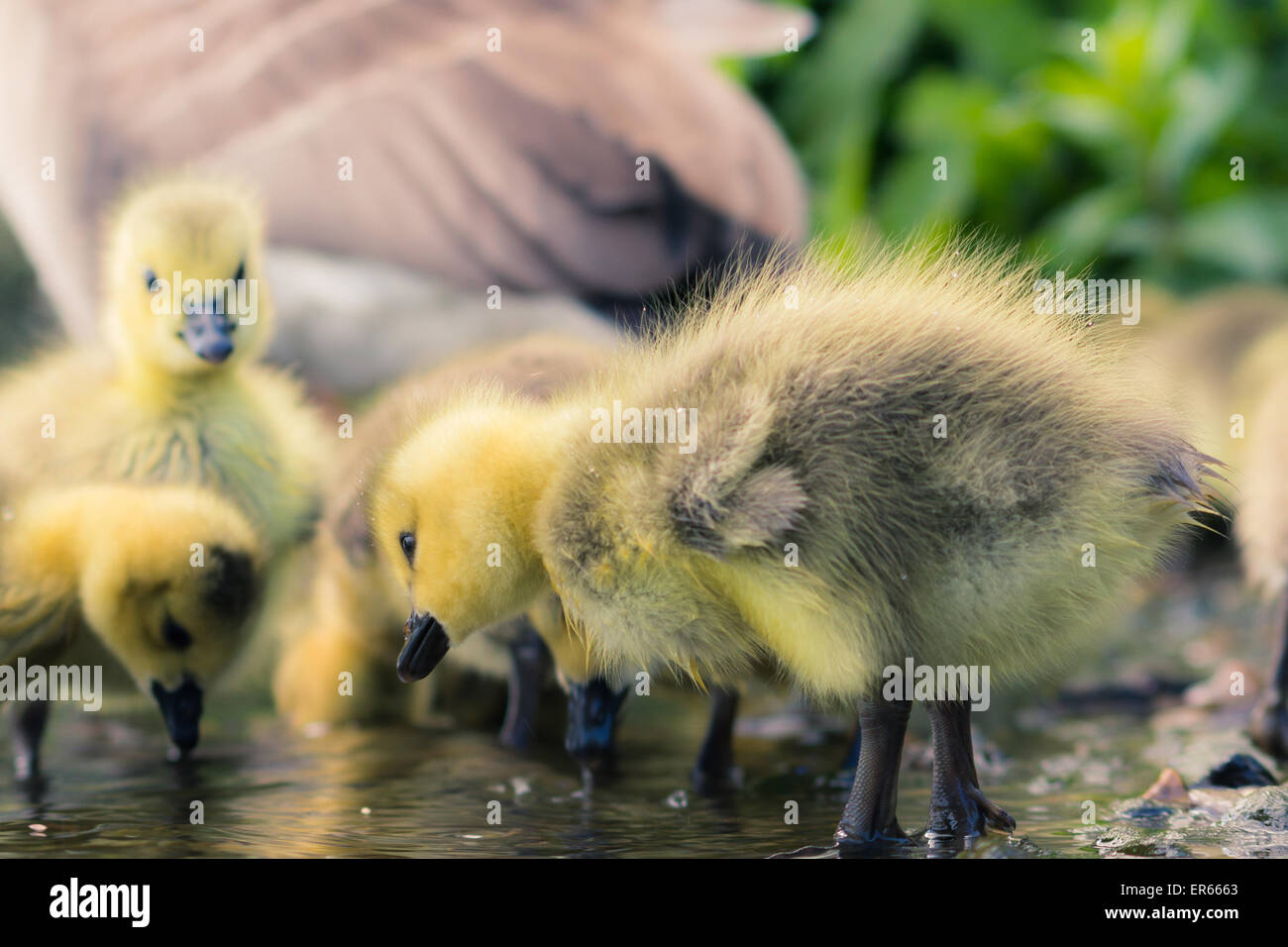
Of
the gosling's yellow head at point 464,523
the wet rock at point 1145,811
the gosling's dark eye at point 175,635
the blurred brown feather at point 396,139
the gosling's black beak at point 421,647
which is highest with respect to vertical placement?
the blurred brown feather at point 396,139

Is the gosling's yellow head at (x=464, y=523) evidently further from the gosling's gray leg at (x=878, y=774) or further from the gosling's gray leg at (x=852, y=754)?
the gosling's gray leg at (x=852, y=754)

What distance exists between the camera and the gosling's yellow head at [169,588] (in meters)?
2.16

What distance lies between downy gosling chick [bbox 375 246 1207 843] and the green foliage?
2.71 m

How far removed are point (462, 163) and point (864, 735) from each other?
6.73 feet

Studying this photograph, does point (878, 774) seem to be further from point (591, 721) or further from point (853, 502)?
point (591, 721)

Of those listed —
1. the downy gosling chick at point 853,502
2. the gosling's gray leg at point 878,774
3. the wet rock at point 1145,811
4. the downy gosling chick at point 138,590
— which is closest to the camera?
the downy gosling chick at point 853,502

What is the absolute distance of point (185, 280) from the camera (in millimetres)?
2604

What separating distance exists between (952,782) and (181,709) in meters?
1.19

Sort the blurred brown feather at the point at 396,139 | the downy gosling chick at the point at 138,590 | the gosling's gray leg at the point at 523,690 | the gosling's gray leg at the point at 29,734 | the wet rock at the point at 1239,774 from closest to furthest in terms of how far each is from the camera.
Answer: the wet rock at the point at 1239,774
the downy gosling chick at the point at 138,590
the gosling's gray leg at the point at 29,734
the gosling's gray leg at the point at 523,690
the blurred brown feather at the point at 396,139

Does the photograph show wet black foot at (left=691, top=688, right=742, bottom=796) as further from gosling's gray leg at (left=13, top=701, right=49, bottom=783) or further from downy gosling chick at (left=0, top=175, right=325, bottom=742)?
gosling's gray leg at (left=13, top=701, right=49, bottom=783)

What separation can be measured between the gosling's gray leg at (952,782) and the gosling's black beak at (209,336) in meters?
1.39

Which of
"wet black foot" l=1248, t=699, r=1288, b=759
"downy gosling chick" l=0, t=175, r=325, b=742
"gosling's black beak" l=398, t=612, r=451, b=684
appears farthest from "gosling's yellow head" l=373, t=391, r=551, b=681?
"wet black foot" l=1248, t=699, r=1288, b=759

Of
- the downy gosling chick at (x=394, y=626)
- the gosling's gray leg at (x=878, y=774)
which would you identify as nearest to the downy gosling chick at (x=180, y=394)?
the downy gosling chick at (x=394, y=626)

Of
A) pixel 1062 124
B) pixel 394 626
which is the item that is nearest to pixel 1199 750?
pixel 394 626
